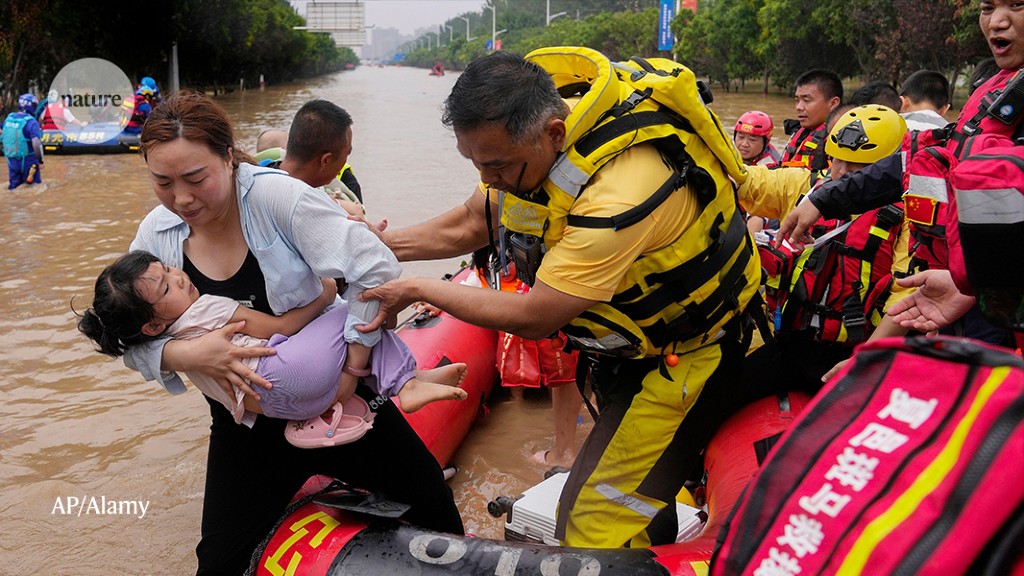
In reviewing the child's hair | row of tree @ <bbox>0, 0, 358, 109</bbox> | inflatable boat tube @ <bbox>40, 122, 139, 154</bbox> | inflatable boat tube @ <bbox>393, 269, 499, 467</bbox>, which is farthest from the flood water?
row of tree @ <bbox>0, 0, 358, 109</bbox>

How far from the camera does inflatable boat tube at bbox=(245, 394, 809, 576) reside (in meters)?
2.32

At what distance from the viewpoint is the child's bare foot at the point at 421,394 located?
2.50m

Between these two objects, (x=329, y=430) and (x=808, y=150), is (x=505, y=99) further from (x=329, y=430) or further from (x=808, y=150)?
(x=808, y=150)

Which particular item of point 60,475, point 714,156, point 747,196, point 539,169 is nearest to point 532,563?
point 539,169

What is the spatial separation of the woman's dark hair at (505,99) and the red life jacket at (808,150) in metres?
3.25

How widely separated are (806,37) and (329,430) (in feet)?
98.1

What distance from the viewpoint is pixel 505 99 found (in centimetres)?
216

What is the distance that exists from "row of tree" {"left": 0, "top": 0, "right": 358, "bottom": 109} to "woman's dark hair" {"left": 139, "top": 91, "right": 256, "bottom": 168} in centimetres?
2054

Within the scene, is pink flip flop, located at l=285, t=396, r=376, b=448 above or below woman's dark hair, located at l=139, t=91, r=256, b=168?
below

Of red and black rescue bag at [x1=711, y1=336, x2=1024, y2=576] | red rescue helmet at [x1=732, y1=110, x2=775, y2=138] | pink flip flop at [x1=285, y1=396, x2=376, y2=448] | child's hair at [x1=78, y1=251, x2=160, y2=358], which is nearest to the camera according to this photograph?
red and black rescue bag at [x1=711, y1=336, x2=1024, y2=576]

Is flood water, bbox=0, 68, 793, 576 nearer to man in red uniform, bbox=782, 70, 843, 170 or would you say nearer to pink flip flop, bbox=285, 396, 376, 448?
pink flip flop, bbox=285, 396, 376, 448

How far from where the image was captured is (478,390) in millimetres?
4555

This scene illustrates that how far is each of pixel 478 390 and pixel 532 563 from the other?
220cm

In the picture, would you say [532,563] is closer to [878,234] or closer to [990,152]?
[990,152]
